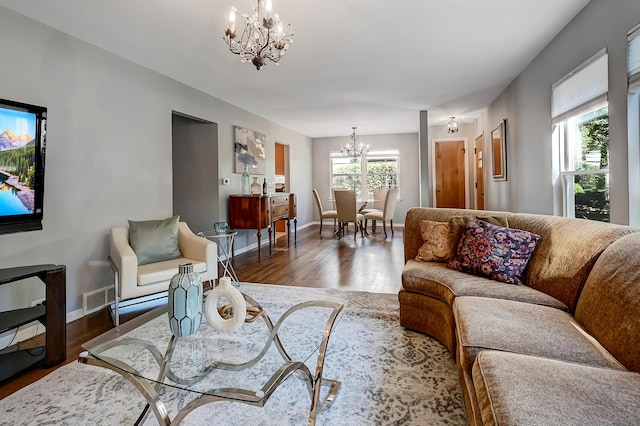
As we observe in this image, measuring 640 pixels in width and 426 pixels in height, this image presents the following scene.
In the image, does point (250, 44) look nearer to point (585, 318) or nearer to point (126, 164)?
point (126, 164)

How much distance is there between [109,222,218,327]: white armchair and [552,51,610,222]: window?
3388mm

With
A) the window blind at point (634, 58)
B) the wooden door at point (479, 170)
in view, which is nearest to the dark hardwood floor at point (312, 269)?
the wooden door at point (479, 170)

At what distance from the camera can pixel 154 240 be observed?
117 inches

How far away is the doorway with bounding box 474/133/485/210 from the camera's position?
6219 millimetres

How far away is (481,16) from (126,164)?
11.6ft

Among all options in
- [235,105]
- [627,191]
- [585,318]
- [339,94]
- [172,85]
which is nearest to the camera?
[585,318]

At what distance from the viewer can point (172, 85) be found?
382 cm

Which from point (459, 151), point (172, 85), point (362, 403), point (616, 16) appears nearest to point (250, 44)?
point (172, 85)

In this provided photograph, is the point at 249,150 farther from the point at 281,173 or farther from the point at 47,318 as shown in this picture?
the point at 47,318

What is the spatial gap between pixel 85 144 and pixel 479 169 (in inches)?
257

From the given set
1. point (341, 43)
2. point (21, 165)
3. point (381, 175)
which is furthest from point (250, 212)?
point (381, 175)

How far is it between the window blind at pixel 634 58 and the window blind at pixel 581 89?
252 mm

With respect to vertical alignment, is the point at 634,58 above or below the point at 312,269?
above

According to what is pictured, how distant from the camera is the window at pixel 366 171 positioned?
8.40m
